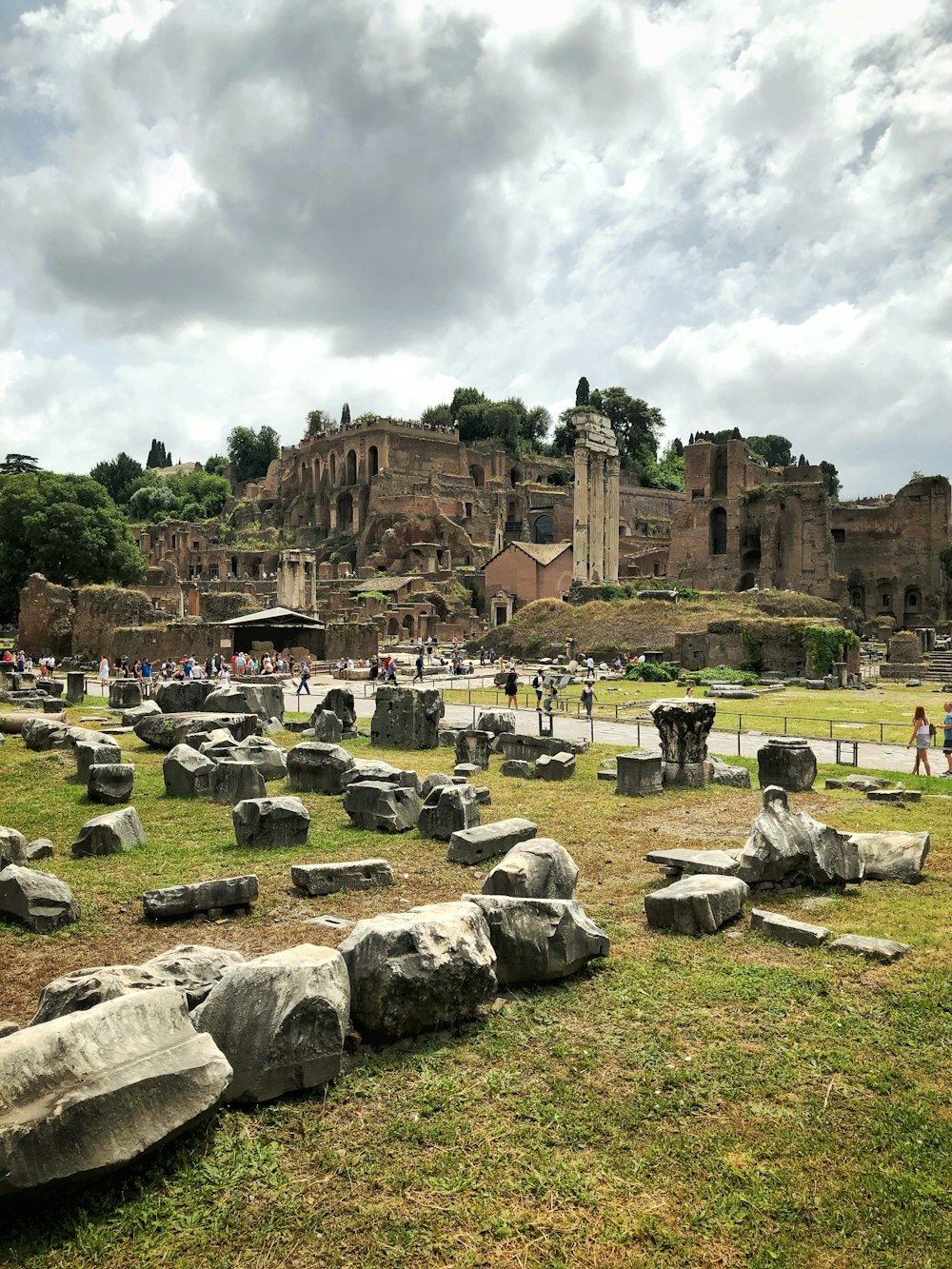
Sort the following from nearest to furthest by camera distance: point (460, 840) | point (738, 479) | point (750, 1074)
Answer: point (750, 1074) < point (460, 840) < point (738, 479)

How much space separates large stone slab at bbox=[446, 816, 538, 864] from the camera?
882 cm

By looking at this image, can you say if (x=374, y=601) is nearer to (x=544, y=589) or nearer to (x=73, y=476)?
(x=544, y=589)

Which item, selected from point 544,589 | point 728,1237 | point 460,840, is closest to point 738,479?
point 544,589

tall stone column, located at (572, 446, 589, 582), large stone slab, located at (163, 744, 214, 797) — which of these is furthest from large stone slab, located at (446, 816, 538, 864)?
tall stone column, located at (572, 446, 589, 582)

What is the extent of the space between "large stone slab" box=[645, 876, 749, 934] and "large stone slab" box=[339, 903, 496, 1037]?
2.08m

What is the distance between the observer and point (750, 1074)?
4.73m

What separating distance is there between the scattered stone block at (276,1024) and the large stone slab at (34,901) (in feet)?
9.22

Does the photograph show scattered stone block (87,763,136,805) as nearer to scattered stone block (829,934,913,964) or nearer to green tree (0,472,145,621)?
scattered stone block (829,934,913,964)

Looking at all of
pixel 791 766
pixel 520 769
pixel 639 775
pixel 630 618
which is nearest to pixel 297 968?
pixel 639 775

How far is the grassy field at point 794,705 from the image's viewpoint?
21.6 meters

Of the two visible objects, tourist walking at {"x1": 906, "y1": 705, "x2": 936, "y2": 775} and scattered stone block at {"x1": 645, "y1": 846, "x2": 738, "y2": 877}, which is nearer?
scattered stone block at {"x1": 645, "y1": 846, "x2": 738, "y2": 877}

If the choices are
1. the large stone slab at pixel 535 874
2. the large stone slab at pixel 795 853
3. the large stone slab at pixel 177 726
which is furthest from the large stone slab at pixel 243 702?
the large stone slab at pixel 795 853

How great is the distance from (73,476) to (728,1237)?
2253 inches

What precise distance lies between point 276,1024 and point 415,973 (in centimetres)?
88
